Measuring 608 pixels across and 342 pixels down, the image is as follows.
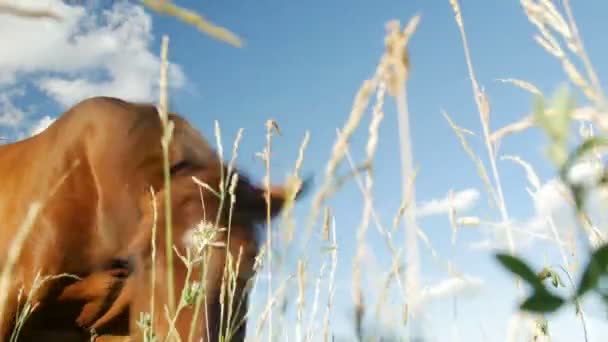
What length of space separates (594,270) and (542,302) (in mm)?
28

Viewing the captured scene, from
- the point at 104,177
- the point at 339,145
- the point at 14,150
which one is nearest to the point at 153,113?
the point at 104,177

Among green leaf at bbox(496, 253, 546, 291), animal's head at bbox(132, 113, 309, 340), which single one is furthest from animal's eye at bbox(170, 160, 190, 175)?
green leaf at bbox(496, 253, 546, 291)

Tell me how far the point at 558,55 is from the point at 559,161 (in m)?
0.54

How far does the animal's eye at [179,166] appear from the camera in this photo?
13.6 ft

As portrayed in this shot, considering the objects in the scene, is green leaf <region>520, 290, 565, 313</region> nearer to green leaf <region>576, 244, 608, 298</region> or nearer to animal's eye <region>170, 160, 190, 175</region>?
green leaf <region>576, 244, 608, 298</region>

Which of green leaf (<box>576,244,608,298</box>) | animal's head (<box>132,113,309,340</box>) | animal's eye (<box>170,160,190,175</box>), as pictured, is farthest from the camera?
animal's eye (<box>170,160,190,175</box>)

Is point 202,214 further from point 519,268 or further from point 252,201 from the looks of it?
point 519,268

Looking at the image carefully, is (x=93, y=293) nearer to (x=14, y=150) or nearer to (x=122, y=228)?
(x=122, y=228)

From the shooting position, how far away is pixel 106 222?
12.8 ft

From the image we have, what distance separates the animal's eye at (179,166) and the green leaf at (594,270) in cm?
391

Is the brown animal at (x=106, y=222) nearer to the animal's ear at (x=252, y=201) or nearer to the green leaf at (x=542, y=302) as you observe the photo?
the animal's ear at (x=252, y=201)

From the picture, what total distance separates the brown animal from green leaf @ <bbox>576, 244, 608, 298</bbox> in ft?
10.8

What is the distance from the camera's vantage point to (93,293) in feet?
12.4

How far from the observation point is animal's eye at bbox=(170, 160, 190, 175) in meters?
4.13
